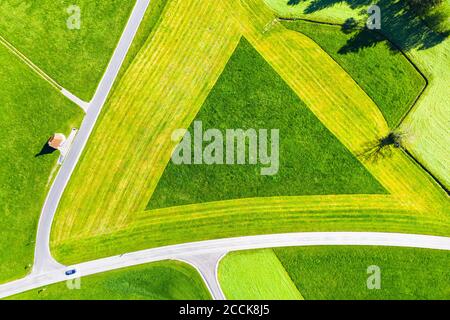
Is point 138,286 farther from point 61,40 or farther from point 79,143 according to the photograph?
point 61,40

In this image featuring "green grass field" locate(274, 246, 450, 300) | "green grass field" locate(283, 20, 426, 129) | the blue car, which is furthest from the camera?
"green grass field" locate(283, 20, 426, 129)

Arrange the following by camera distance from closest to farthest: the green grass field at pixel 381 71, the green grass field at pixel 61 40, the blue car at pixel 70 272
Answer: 1. the blue car at pixel 70 272
2. the green grass field at pixel 61 40
3. the green grass field at pixel 381 71

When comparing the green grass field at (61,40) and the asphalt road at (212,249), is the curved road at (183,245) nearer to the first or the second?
the asphalt road at (212,249)

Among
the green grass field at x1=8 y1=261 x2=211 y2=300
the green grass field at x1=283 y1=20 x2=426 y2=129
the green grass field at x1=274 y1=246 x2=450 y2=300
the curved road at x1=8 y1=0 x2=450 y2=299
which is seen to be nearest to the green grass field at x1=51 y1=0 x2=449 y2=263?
the curved road at x1=8 y1=0 x2=450 y2=299

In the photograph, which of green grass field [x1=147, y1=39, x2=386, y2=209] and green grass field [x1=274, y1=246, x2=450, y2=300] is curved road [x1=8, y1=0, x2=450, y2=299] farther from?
green grass field [x1=147, y1=39, x2=386, y2=209]

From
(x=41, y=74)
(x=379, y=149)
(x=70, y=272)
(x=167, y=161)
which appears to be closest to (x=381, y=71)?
(x=379, y=149)

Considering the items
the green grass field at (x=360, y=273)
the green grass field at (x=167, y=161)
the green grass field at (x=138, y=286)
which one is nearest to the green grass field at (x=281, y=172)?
the green grass field at (x=167, y=161)
